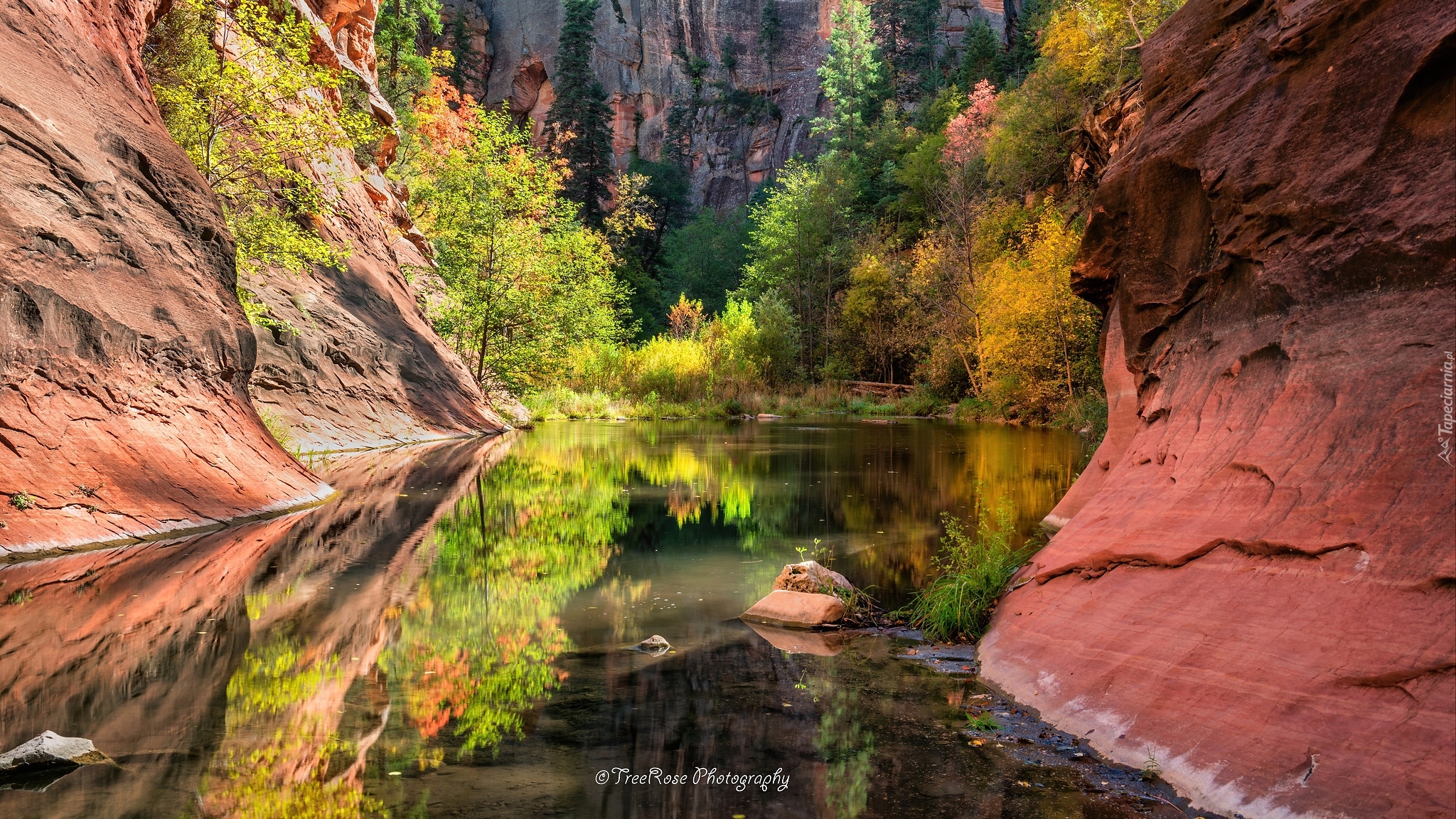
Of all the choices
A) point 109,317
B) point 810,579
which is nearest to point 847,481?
point 810,579

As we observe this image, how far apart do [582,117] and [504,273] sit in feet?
109

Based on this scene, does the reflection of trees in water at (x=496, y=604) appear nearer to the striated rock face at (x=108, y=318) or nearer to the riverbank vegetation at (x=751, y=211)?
the striated rock face at (x=108, y=318)

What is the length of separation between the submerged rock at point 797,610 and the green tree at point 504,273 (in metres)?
20.8

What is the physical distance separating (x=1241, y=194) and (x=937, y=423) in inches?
979

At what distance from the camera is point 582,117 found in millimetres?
55938

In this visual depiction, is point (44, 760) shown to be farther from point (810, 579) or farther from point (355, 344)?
point (355, 344)

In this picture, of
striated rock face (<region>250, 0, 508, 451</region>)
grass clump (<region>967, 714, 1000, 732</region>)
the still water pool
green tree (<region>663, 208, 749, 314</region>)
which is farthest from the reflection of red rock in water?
green tree (<region>663, 208, 749, 314</region>)

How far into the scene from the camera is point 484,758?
3.84m

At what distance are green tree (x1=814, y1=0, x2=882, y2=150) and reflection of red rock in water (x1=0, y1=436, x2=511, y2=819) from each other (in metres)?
51.6

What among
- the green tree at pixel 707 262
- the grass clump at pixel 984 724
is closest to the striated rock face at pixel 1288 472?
the grass clump at pixel 984 724

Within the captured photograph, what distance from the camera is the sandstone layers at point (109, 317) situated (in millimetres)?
7398

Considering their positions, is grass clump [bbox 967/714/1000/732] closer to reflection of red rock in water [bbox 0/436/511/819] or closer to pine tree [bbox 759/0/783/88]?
reflection of red rock in water [bbox 0/436/511/819]

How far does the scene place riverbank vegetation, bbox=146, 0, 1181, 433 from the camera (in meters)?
13.0

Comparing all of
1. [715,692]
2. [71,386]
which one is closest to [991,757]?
[715,692]
